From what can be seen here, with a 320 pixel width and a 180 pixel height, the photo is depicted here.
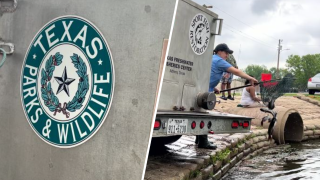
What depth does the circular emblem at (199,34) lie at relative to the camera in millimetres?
4516

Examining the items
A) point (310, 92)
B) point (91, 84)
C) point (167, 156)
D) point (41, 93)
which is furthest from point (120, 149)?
point (310, 92)

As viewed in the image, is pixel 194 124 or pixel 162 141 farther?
pixel 162 141

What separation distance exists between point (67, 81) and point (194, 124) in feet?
8.23

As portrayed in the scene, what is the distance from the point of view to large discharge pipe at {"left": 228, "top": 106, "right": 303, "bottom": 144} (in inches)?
338

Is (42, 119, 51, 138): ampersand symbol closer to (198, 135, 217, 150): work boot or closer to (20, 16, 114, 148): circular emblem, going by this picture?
(20, 16, 114, 148): circular emblem

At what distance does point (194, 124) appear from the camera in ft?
13.8

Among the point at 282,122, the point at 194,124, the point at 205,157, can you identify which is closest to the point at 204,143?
the point at 205,157

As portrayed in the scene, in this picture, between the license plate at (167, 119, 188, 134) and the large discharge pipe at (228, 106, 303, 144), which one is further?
the large discharge pipe at (228, 106, 303, 144)

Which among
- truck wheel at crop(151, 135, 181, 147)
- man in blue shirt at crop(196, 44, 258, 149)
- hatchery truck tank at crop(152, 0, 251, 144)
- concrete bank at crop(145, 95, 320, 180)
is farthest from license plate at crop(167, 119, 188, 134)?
man in blue shirt at crop(196, 44, 258, 149)

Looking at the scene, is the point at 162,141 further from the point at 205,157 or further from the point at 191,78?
the point at 191,78

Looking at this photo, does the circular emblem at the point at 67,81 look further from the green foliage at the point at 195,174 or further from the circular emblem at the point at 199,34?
the circular emblem at the point at 199,34

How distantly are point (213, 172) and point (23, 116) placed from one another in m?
3.44

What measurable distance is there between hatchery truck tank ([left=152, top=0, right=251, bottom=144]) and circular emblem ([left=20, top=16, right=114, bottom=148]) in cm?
192

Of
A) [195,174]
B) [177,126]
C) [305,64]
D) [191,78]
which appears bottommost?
[195,174]
